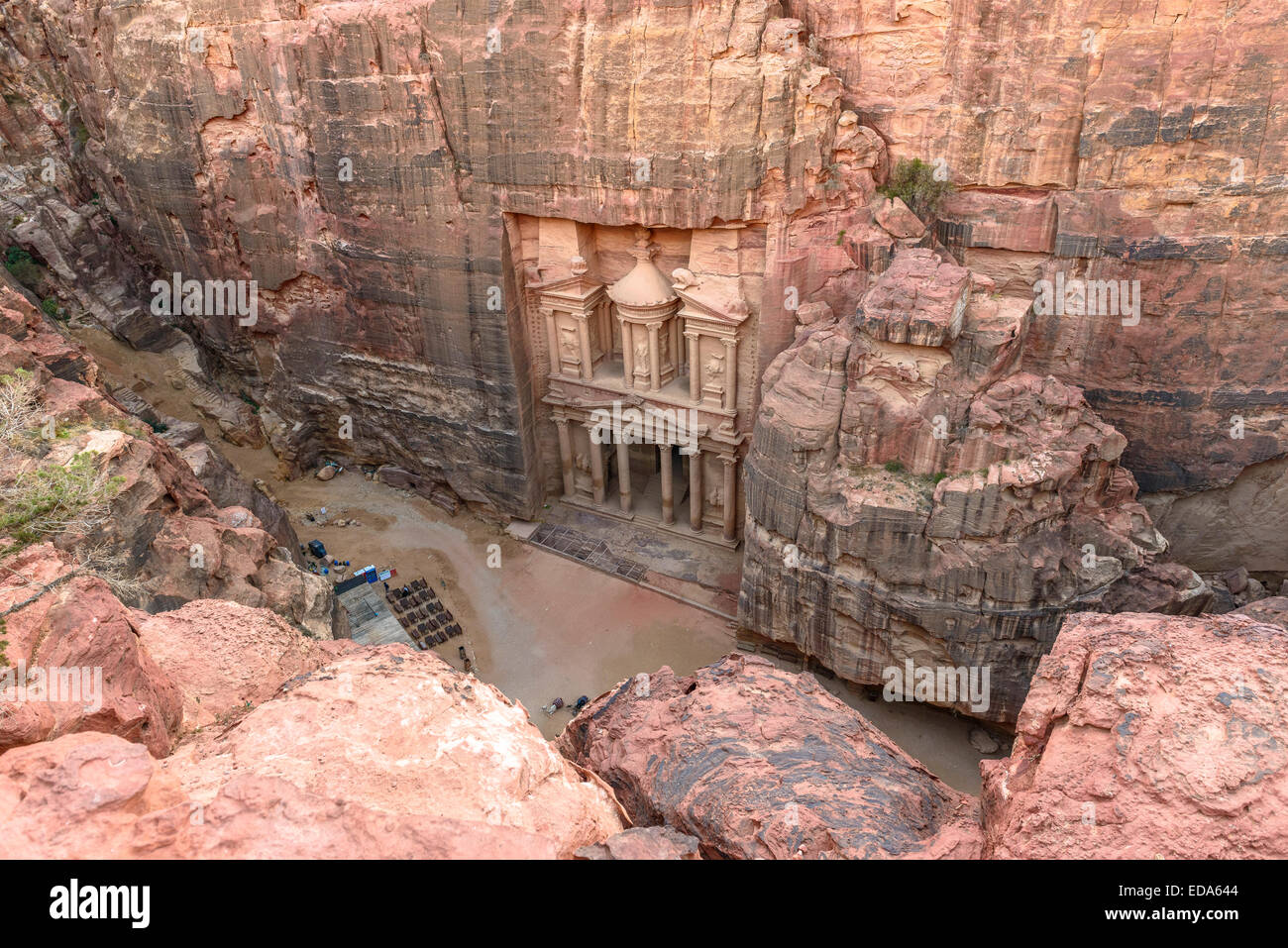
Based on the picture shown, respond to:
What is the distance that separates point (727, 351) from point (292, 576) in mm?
11939

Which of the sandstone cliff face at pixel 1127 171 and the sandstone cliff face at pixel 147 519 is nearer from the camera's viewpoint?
the sandstone cliff face at pixel 147 519

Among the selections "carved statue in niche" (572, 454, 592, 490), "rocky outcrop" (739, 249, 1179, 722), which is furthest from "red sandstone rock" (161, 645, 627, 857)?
"carved statue in niche" (572, 454, 592, 490)

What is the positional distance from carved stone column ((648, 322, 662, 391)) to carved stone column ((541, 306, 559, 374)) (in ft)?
9.97

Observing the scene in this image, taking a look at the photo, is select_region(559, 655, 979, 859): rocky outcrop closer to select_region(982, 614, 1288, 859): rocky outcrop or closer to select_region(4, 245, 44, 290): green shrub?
select_region(982, 614, 1288, 859): rocky outcrop

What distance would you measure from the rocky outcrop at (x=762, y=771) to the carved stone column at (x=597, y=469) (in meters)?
15.3

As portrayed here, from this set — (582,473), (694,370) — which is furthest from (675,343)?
(582,473)

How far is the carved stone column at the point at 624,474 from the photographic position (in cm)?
2523

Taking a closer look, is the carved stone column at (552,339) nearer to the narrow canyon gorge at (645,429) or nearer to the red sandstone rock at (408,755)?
the narrow canyon gorge at (645,429)

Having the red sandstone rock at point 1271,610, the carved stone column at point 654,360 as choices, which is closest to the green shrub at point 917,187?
the carved stone column at point 654,360

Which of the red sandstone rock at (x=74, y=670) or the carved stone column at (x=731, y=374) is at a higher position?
the red sandstone rock at (x=74, y=670)

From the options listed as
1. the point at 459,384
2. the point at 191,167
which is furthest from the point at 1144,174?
the point at 191,167

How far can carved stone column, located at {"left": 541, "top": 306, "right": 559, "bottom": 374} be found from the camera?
24547 millimetres

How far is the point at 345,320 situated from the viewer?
26.4 meters

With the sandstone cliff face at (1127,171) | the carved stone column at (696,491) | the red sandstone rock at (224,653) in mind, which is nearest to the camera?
the red sandstone rock at (224,653)
